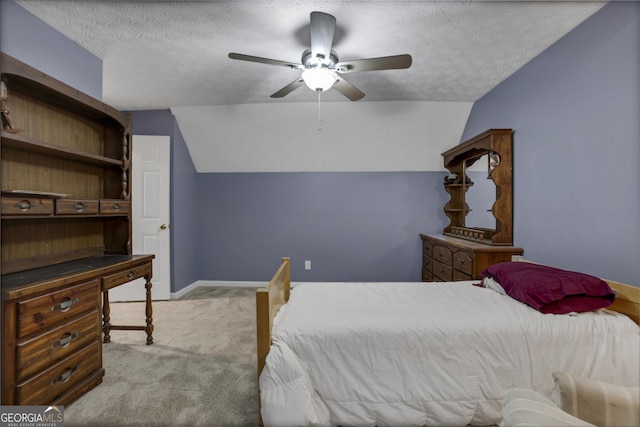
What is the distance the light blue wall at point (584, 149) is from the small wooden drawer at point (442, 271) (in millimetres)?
753

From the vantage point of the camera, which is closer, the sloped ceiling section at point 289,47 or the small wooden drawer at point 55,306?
the small wooden drawer at point 55,306

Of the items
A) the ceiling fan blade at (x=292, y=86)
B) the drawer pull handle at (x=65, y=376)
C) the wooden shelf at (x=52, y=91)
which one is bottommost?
the drawer pull handle at (x=65, y=376)

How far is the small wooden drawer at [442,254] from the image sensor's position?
297cm

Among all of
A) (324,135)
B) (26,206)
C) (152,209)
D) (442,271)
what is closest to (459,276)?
(442,271)

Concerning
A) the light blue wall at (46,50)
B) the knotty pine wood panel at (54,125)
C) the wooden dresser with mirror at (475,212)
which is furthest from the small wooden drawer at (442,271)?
the light blue wall at (46,50)

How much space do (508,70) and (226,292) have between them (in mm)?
4206

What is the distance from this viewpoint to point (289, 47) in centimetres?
212

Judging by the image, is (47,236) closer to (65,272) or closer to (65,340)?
(65,272)

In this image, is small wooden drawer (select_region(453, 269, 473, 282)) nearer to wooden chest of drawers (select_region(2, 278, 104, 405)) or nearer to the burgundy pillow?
the burgundy pillow

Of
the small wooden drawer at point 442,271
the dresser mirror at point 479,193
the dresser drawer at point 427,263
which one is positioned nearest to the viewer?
the dresser mirror at point 479,193

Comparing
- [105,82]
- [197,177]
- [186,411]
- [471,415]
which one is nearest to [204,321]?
[186,411]

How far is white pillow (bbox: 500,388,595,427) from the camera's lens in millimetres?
737

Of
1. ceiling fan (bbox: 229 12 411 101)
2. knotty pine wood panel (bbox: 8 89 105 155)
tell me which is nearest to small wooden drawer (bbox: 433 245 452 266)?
ceiling fan (bbox: 229 12 411 101)

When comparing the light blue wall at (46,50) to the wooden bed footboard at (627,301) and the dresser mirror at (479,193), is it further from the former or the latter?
the wooden bed footboard at (627,301)
